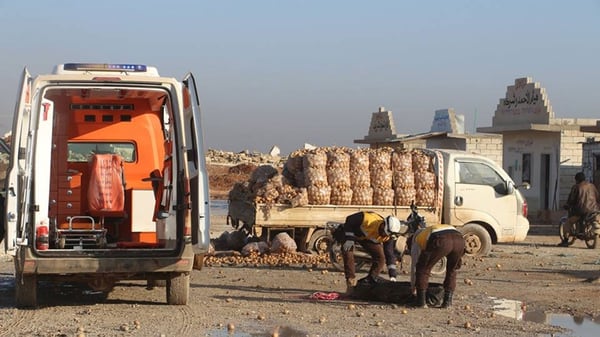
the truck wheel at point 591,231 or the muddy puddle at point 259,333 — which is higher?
the truck wheel at point 591,231

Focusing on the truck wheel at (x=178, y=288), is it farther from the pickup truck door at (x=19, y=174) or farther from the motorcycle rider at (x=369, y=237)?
the motorcycle rider at (x=369, y=237)

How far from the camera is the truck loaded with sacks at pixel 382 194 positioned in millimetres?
18328

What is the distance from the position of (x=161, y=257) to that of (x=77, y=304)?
1.57 m

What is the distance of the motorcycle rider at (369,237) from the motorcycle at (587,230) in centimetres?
1057

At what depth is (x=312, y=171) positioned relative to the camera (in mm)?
18500

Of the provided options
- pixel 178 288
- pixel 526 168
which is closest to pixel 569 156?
pixel 526 168

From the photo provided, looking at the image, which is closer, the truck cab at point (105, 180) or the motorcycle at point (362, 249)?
the truck cab at point (105, 180)

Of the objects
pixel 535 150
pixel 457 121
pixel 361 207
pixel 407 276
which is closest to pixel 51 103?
pixel 407 276

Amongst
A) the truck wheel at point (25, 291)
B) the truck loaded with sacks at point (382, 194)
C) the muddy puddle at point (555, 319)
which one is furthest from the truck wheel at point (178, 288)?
the truck loaded with sacks at point (382, 194)

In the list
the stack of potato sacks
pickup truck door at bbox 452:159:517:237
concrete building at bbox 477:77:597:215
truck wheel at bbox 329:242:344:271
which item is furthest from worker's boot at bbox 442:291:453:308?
concrete building at bbox 477:77:597:215

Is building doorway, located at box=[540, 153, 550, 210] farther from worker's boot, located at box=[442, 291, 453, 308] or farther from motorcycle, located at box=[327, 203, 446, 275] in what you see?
worker's boot, located at box=[442, 291, 453, 308]

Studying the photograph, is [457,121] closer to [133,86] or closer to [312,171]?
[312,171]

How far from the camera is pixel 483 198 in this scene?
18859mm

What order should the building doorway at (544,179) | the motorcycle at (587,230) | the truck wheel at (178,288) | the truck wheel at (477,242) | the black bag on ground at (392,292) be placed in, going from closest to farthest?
1. the truck wheel at (178,288)
2. the black bag on ground at (392,292)
3. the truck wheel at (477,242)
4. the motorcycle at (587,230)
5. the building doorway at (544,179)
